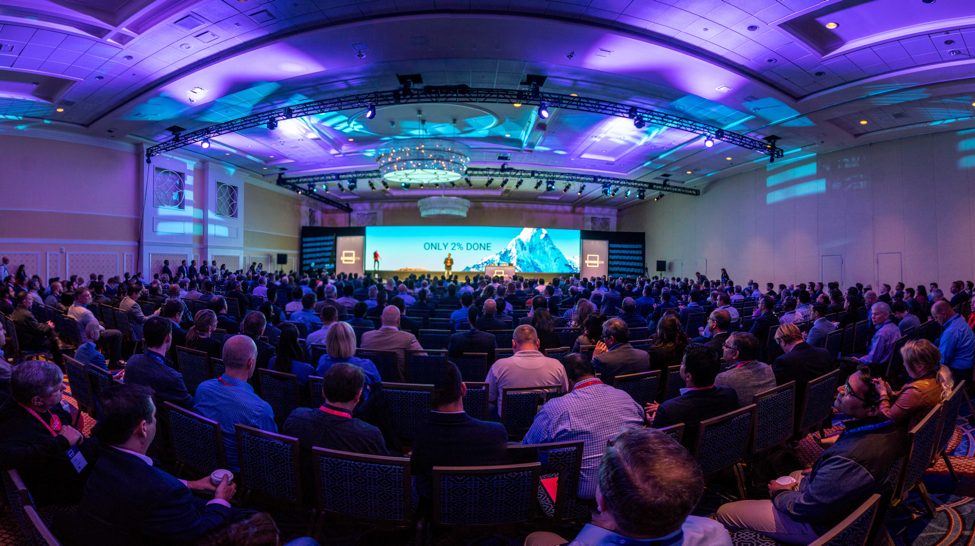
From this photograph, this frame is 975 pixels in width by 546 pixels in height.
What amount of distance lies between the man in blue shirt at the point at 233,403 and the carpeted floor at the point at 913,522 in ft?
2.13

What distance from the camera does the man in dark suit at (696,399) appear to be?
2533 mm

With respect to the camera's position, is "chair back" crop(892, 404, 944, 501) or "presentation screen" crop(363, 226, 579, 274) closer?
"chair back" crop(892, 404, 944, 501)

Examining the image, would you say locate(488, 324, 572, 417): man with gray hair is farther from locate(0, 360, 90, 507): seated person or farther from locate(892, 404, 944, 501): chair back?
locate(0, 360, 90, 507): seated person

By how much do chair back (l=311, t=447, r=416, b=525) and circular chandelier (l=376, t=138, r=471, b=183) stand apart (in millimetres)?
9756

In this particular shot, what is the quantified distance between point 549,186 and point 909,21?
11060 millimetres

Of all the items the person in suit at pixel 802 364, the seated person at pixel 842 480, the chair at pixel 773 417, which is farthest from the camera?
the person in suit at pixel 802 364

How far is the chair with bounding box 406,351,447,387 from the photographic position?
162 inches

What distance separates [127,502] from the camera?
1.42m

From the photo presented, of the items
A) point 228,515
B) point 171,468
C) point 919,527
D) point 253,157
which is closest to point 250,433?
point 228,515

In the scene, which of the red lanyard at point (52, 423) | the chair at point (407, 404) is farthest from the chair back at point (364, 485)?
the red lanyard at point (52, 423)

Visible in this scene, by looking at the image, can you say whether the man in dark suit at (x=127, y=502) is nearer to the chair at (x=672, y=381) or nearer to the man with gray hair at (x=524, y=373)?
the man with gray hair at (x=524, y=373)

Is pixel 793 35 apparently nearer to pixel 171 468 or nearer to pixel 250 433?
pixel 250 433

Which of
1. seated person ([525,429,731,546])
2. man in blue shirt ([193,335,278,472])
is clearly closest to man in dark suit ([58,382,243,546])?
man in blue shirt ([193,335,278,472])

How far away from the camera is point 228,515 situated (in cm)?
167
